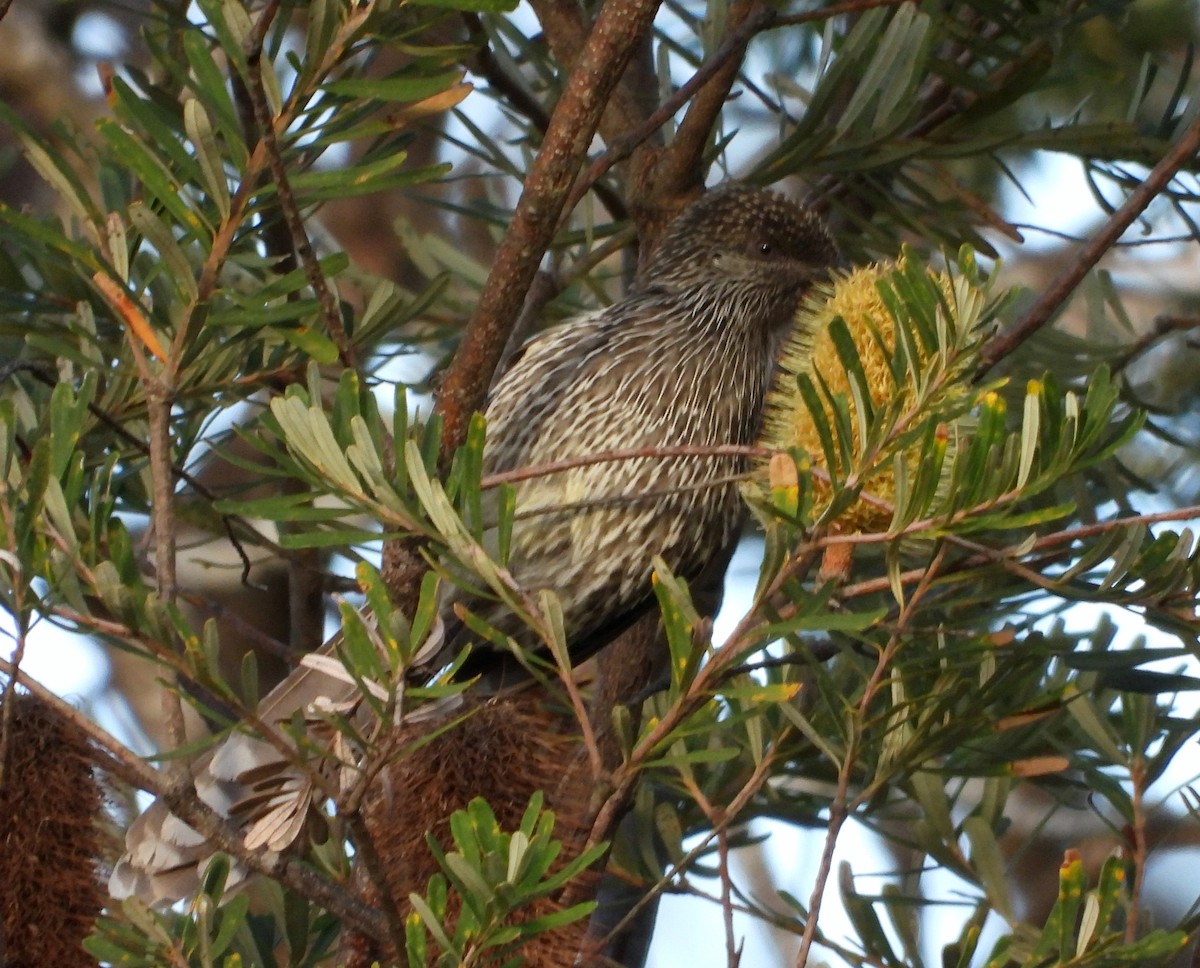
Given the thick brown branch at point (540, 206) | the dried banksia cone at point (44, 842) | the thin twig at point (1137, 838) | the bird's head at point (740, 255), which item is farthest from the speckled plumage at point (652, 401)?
the dried banksia cone at point (44, 842)

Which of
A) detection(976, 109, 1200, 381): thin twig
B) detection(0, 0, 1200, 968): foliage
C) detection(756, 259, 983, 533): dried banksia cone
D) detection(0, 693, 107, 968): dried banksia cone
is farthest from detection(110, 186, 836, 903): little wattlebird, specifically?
detection(756, 259, 983, 533): dried banksia cone

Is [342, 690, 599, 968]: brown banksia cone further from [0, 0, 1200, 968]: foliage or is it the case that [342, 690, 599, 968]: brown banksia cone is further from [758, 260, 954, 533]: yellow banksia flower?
[758, 260, 954, 533]: yellow banksia flower

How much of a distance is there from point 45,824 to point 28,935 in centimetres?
10

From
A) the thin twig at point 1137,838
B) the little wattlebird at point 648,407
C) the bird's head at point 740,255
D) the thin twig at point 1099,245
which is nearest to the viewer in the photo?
the thin twig at point 1137,838

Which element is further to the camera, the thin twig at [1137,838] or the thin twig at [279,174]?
the thin twig at [1137,838]

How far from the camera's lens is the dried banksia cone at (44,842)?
1.37 m

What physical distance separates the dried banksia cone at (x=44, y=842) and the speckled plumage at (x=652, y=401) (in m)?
1.06

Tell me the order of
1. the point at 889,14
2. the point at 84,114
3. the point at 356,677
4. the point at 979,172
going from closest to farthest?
the point at 356,677 < the point at 889,14 < the point at 979,172 < the point at 84,114

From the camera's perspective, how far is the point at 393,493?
1.22m

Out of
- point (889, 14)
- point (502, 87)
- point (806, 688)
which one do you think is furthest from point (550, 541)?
point (889, 14)

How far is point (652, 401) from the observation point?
252 centimetres

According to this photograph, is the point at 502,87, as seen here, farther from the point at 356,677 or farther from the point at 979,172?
the point at 979,172

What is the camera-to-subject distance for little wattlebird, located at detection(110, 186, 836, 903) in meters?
2.45

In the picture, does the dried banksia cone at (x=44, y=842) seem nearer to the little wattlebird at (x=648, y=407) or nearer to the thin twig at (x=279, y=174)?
the thin twig at (x=279, y=174)
